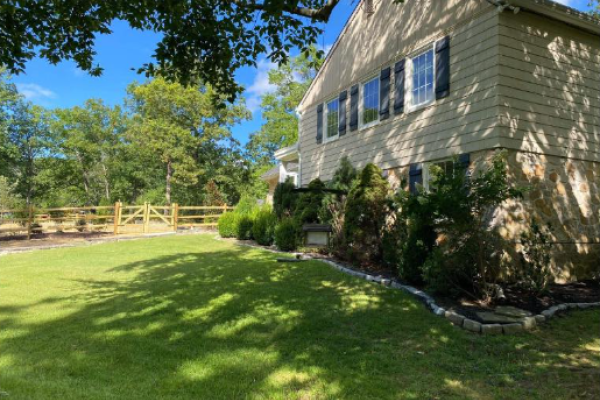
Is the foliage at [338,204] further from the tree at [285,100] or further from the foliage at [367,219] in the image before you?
the tree at [285,100]

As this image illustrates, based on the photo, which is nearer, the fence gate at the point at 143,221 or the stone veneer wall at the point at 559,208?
the stone veneer wall at the point at 559,208

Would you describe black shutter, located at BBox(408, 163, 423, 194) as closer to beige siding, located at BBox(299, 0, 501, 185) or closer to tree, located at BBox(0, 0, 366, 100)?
beige siding, located at BBox(299, 0, 501, 185)

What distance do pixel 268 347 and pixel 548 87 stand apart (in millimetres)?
6527

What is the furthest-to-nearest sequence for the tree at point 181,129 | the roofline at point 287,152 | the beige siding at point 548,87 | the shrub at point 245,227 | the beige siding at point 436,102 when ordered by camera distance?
1. the tree at point 181,129
2. the roofline at point 287,152
3. the shrub at point 245,227
4. the beige siding at point 436,102
5. the beige siding at point 548,87

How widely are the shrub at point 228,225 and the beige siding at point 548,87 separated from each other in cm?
996

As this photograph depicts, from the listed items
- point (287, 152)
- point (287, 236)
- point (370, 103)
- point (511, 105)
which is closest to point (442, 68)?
point (511, 105)

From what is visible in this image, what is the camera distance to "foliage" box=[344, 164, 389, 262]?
7137 mm

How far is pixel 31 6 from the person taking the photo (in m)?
4.95

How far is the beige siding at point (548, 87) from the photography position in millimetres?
6000

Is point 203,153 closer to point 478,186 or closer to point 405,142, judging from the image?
point 405,142

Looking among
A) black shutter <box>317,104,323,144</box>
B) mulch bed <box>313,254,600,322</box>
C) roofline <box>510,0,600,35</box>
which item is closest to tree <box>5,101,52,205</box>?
black shutter <box>317,104,323,144</box>

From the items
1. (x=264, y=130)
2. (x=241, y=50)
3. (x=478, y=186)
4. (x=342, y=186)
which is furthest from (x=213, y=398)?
(x=264, y=130)

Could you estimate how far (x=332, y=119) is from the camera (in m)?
11.0

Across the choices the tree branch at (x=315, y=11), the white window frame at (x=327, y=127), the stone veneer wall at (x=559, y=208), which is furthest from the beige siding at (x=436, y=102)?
the tree branch at (x=315, y=11)
